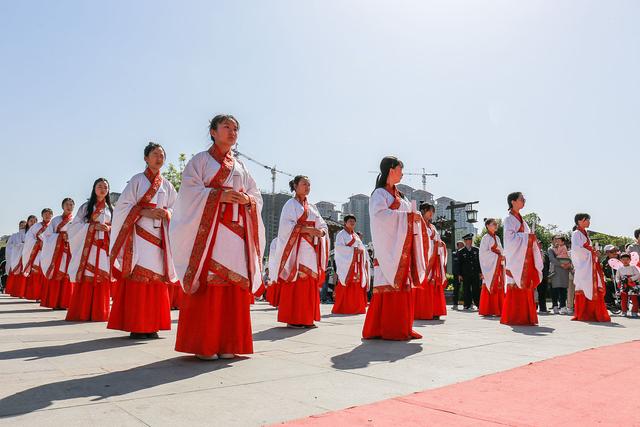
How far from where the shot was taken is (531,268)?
26.4ft

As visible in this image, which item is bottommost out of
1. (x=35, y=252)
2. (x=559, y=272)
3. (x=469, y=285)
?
(x=469, y=285)

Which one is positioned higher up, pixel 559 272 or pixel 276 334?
pixel 559 272

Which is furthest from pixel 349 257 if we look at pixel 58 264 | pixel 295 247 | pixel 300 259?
pixel 58 264

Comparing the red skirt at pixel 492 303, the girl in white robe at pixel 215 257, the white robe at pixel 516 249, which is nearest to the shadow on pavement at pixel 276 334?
the girl in white robe at pixel 215 257

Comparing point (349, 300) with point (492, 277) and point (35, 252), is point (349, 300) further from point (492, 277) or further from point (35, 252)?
point (35, 252)

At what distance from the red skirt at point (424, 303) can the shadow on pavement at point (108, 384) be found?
540cm

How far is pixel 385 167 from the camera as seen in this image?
5.89 meters

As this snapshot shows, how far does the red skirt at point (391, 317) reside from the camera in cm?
548

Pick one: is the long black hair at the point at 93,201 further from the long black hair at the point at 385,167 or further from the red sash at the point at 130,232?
the long black hair at the point at 385,167

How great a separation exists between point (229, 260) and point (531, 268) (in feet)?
18.7

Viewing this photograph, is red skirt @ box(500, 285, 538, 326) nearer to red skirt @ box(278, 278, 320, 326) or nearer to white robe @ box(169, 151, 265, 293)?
red skirt @ box(278, 278, 320, 326)

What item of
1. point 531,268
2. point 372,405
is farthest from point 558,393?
point 531,268

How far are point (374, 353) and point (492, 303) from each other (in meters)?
6.51

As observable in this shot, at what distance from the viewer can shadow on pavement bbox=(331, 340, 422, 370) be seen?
12.9ft
